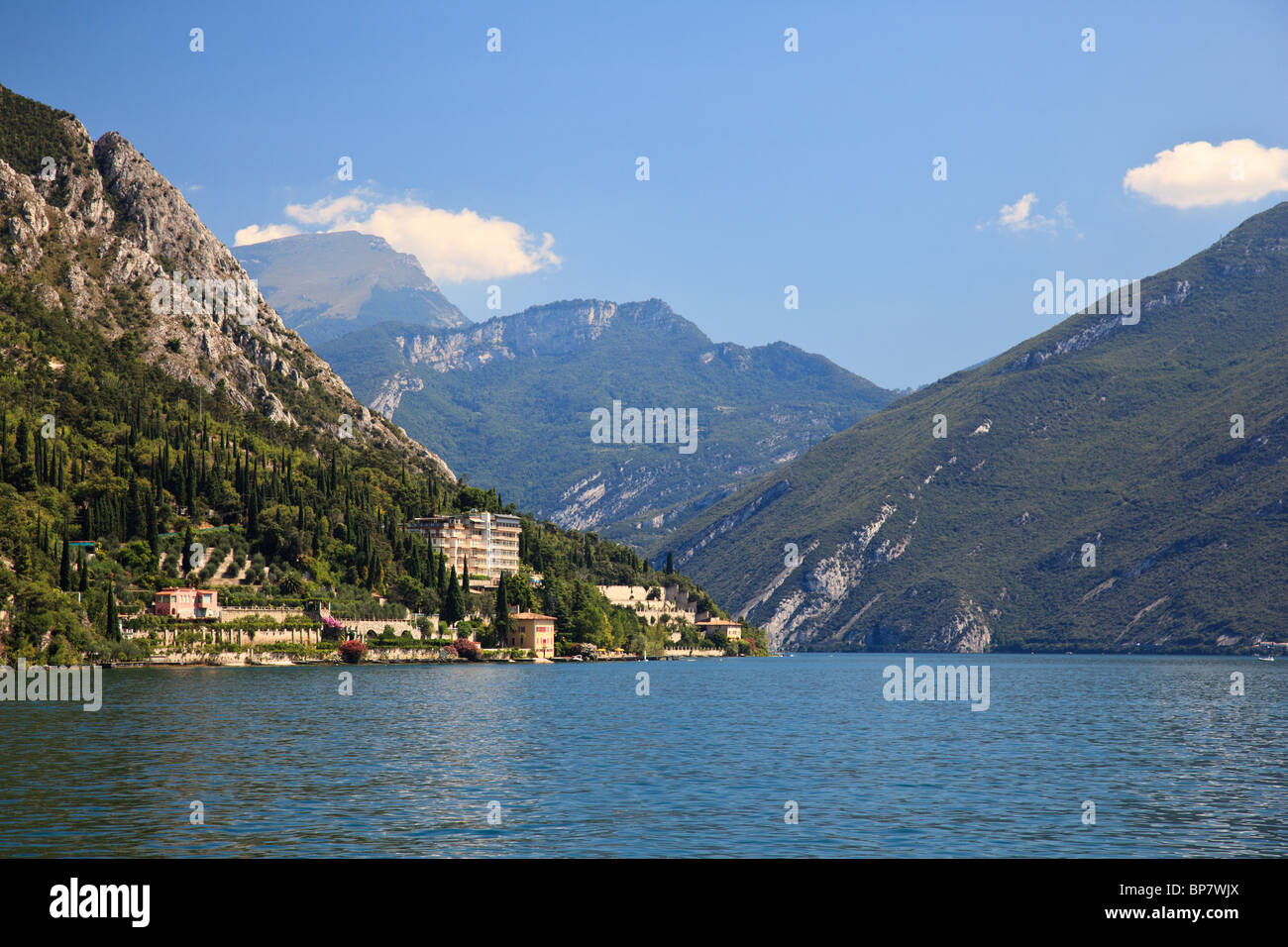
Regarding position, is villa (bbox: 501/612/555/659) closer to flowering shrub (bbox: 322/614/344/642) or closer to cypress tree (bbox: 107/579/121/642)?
flowering shrub (bbox: 322/614/344/642)

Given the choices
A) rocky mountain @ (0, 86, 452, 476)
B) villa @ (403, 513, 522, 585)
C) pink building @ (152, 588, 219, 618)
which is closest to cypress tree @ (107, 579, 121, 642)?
pink building @ (152, 588, 219, 618)

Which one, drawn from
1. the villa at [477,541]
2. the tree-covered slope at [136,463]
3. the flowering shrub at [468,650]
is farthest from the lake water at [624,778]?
the villa at [477,541]

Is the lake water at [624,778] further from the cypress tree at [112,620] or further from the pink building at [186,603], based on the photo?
the pink building at [186,603]
